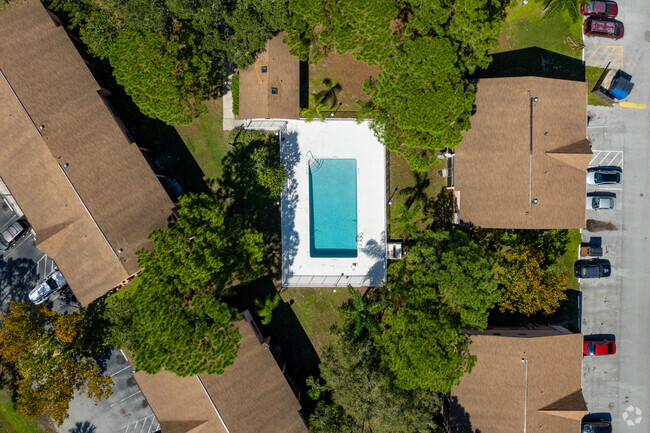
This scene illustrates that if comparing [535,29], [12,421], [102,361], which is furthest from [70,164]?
[535,29]

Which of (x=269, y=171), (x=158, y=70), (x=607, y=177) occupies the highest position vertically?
(x=158, y=70)

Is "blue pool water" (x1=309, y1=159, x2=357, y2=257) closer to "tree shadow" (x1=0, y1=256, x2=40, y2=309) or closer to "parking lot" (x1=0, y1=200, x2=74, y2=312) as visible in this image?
"parking lot" (x1=0, y1=200, x2=74, y2=312)

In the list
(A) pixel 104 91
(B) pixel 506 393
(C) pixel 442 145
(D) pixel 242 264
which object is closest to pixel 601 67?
(C) pixel 442 145

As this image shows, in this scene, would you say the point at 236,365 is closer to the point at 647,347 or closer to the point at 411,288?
the point at 411,288

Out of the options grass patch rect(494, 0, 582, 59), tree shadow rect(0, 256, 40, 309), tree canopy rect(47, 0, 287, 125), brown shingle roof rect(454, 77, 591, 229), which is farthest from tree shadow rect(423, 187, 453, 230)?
tree shadow rect(0, 256, 40, 309)

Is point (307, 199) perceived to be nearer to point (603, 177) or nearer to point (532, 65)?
point (532, 65)

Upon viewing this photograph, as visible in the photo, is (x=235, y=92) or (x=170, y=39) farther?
(x=235, y=92)

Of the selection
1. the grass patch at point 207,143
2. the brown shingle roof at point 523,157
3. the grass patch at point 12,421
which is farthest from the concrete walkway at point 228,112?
the grass patch at point 12,421
